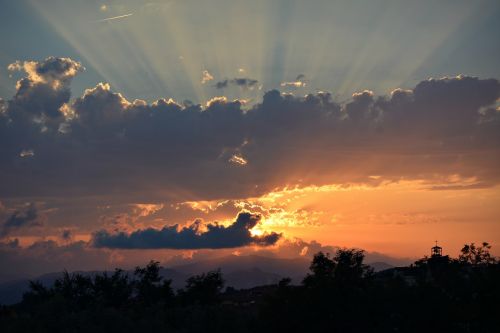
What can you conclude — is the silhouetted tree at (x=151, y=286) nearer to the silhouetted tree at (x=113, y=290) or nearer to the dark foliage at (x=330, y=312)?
the silhouetted tree at (x=113, y=290)

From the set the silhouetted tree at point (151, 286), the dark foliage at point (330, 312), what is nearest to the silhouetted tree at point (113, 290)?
the silhouetted tree at point (151, 286)

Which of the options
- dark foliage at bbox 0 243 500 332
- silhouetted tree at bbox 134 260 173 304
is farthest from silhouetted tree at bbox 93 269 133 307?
dark foliage at bbox 0 243 500 332

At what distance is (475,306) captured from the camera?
61906 mm

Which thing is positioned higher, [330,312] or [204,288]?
[204,288]

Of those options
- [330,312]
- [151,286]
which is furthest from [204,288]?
[330,312]

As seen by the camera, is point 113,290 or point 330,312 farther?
point 113,290

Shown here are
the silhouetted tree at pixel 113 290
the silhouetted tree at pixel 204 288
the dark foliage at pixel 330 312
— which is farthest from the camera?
the silhouetted tree at pixel 113 290

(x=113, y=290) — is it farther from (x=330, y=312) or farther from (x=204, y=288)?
(x=330, y=312)

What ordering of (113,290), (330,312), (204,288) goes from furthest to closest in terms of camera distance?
(113,290), (204,288), (330,312)

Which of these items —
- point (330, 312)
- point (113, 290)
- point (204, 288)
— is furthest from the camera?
point (113, 290)

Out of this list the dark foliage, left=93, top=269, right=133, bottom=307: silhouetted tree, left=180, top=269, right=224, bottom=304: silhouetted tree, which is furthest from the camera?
left=93, top=269, right=133, bottom=307: silhouetted tree

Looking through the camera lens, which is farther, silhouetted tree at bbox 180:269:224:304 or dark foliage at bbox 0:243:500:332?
silhouetted tree at bbox 180:269:224:304

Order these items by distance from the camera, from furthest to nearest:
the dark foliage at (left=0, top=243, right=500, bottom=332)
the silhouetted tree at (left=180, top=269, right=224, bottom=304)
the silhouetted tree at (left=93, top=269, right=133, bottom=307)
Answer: the silhouetted tree at (left=93, top=269, right=133, bottom=307) < the silhouetted tree at (left=180, top=269, right=224, bottom=304) < the dark foliage at (left=0, top=243, right=500, bottom=332)

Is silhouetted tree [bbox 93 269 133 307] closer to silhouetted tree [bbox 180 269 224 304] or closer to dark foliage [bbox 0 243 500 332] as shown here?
silhouetted tree [bbox 180 269 224 304]
